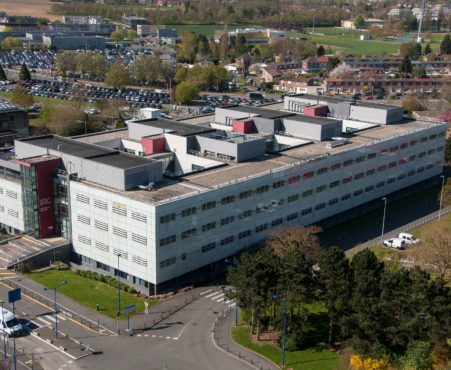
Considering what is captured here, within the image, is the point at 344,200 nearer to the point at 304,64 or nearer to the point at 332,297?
the point at 332,297

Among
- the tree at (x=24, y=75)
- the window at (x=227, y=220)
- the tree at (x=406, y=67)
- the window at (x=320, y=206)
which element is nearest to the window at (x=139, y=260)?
the window at (x=227, y=220)

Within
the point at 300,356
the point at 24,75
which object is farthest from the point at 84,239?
the point at 24,75

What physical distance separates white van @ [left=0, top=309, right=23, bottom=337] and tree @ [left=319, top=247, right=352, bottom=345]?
21807mm

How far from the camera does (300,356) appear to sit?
135ft

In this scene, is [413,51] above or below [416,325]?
above

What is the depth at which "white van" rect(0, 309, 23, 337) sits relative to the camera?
43.1 m

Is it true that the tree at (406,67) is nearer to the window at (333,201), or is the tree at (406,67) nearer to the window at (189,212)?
the window at (333,201)

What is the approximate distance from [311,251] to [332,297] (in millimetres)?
11315

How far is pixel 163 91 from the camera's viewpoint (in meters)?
146

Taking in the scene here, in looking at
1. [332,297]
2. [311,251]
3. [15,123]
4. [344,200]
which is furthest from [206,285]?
[15,123]

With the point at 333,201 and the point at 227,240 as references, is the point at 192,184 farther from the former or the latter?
the point at 333,201

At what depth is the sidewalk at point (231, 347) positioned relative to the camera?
4047 cm

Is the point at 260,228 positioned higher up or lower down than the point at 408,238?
higher up

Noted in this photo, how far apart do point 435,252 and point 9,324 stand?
34.9m
